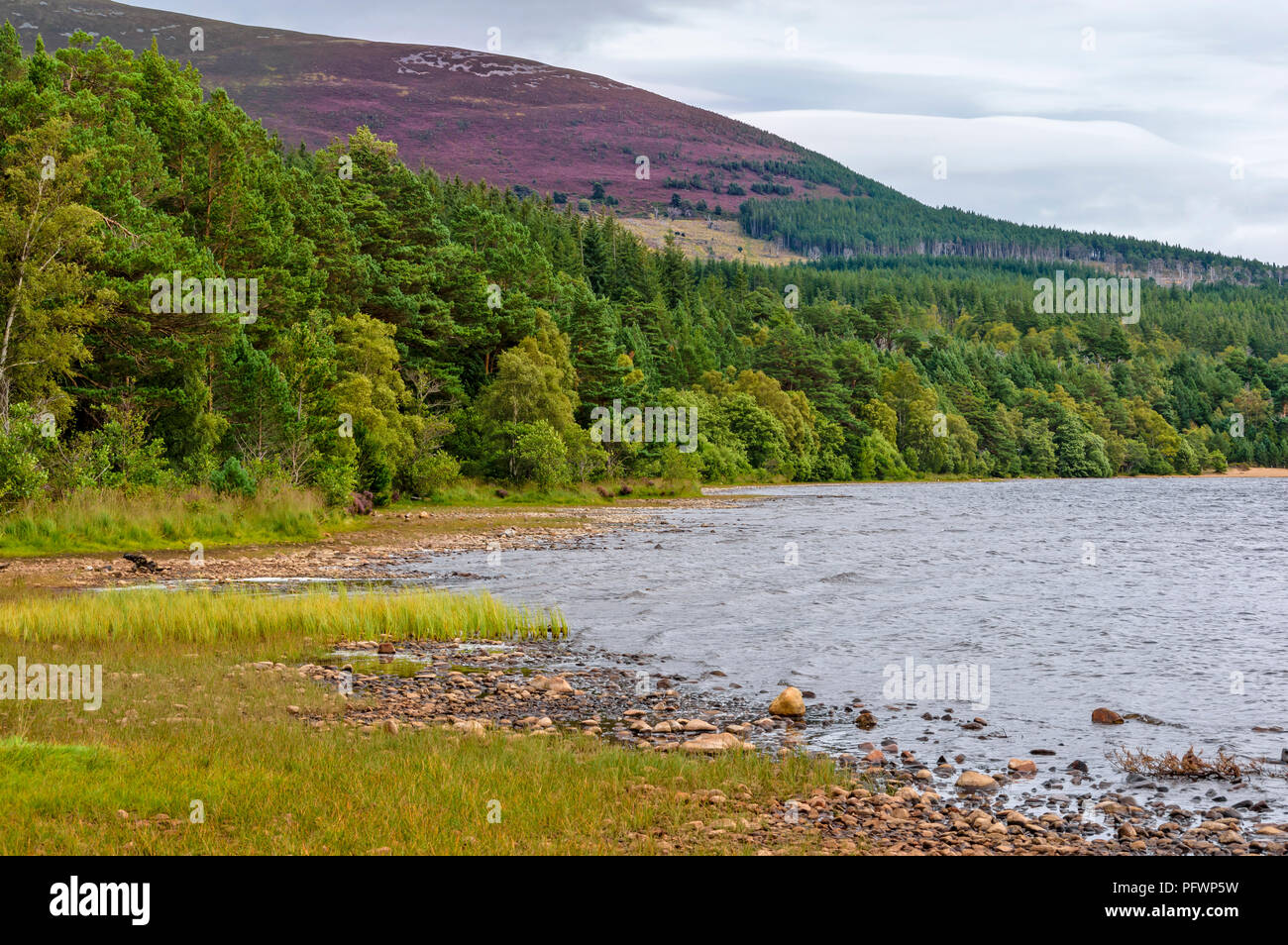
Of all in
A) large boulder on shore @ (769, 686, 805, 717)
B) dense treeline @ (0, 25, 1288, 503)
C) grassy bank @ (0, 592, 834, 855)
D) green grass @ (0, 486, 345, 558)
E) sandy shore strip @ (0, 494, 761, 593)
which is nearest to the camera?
grassy bank @ (0, 592, 834, 855)

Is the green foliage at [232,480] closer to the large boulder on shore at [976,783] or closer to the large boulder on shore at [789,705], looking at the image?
the large boulder on shore at [789,705]

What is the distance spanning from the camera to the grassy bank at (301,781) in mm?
9867

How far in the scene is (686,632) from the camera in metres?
27.4

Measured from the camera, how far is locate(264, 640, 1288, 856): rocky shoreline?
37.0 ft

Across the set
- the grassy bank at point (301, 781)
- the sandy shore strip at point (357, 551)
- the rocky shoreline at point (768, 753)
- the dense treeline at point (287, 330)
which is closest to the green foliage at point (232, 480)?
the dense treeline at point (287, 330)

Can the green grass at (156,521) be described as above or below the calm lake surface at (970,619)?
above

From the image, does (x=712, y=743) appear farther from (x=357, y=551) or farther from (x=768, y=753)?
(x=357, y=551)

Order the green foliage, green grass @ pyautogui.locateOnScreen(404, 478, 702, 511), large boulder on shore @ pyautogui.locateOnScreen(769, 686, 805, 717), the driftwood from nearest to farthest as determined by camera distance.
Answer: large boulder on shore @ pyautogui.locateOnScreen(769, 686, 805, 717) < the driftwood < the green foliage < green grass @ pyautogui.locateOnScreen(404, 478, 702, 511)

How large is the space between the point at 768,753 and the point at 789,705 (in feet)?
10.6

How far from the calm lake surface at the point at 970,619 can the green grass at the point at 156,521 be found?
31.9 ft

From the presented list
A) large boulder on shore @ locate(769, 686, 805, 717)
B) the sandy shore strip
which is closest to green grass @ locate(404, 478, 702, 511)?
the sandy shore strip

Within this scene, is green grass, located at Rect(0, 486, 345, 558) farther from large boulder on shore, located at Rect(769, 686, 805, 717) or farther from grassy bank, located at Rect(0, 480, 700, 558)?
large boulder on shore, located at Rect(769, 686, 805, 717)

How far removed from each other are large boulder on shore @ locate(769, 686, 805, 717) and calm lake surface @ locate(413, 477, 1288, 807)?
0.94 meters
